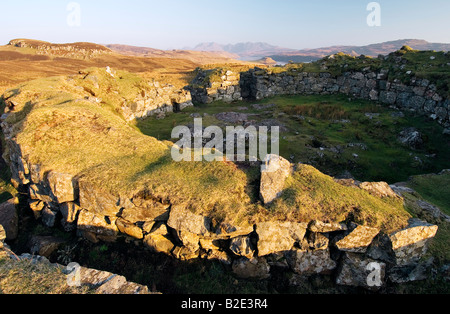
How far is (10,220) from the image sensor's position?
35.1 feet

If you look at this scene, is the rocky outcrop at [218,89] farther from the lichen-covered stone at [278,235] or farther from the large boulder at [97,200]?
the lichen-covered stone at [278,235]

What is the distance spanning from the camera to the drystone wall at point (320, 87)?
28.0 meters

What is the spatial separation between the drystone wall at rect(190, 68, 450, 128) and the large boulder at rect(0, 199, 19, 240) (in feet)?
95.5

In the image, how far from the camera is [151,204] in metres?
9.09

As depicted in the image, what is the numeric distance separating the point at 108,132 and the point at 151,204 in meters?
6.44

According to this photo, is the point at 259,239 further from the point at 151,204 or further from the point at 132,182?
the point at 132,182

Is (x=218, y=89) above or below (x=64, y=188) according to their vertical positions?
above

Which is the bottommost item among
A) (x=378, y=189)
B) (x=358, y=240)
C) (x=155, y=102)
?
(x=358, y=240)

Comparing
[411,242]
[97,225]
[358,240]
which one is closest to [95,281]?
[97,225]

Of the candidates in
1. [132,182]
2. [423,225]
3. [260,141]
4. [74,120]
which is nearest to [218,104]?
[260,141]

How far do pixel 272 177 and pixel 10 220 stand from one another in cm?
1176

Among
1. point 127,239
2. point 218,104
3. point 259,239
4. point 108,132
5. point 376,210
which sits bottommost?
point 127,239

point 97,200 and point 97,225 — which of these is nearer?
point 97,200

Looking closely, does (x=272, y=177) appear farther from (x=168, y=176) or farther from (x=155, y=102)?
(x=155, y=102)
